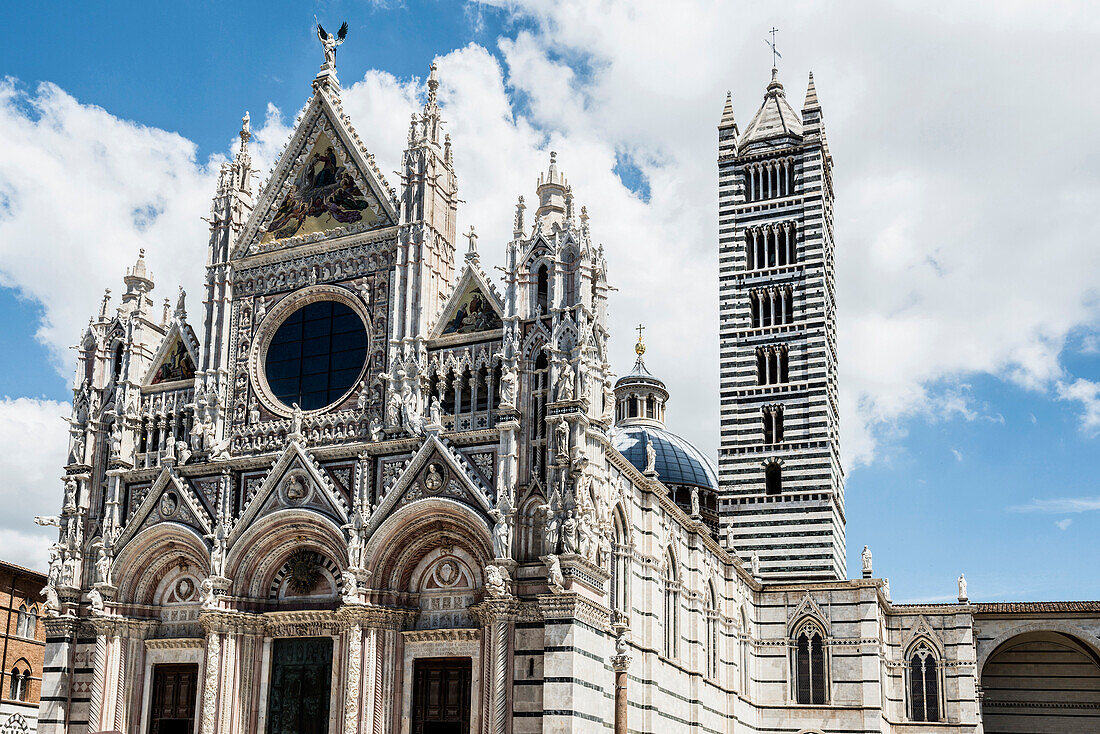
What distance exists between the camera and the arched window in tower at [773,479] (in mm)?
46562

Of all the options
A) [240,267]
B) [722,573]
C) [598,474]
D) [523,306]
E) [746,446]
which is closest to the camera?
[598,474]

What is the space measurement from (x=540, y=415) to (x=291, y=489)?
6.98 metres

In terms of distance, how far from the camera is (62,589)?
32.6 metres

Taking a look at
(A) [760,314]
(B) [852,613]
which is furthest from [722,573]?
(A) [760,314]

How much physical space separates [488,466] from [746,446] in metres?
20.3

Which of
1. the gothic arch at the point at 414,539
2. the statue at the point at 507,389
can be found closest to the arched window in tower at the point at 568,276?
the statue at the point at 507,389

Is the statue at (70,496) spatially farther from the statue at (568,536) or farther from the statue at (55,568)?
the statue at (568,536)

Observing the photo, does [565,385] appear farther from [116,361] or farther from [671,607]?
[116,361]

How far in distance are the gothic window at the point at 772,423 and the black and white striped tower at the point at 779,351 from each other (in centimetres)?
5

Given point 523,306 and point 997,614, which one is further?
point 997,614

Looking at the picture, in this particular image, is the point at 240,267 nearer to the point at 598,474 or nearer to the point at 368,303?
the point at 368,303

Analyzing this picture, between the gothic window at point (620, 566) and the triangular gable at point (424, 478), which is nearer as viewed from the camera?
the triangular gable at point (424, 478)

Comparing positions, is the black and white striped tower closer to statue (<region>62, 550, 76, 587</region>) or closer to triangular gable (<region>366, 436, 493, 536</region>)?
triangular gable (<region>366, 436, 493, 536</region>)

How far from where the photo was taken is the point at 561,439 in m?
27.9
